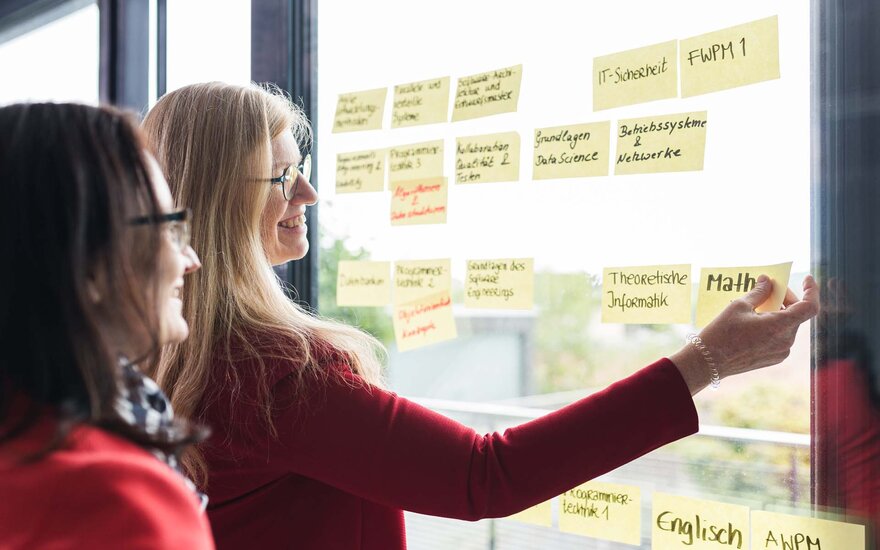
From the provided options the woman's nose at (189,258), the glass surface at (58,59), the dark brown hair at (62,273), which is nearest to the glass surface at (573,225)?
the woman's nose at (189,258)

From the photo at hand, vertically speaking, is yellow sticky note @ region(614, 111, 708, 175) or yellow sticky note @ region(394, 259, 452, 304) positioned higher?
yellow sticky note @ region(614, 111, 708, 175)

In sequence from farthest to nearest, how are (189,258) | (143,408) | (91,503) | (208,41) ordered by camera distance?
(208,41)
(189,258)
(143,408)
(91,503)

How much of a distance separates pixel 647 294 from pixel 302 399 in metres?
0.46

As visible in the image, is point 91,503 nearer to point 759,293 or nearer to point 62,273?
point 62,273

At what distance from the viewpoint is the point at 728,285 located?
0.92 m

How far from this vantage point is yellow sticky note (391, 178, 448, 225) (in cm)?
122

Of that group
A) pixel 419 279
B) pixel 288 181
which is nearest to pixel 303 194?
pixel 288 181

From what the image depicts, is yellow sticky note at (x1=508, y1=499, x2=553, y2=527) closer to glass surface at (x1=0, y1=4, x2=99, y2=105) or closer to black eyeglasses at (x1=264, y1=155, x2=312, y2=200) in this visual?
black eyeglasses at (x1=264, y1=155, x2=312, y2=200)

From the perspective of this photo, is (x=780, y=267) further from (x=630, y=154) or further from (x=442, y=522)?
(x=442, y=522)

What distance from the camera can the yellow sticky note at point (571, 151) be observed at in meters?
1.03

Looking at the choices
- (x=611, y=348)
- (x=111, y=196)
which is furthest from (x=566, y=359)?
(x=111, y=196)

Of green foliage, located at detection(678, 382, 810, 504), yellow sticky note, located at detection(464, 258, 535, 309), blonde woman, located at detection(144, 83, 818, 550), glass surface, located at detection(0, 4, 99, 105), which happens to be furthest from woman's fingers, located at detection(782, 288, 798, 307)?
glass surface, located at detection(0, 4, 99, 105)

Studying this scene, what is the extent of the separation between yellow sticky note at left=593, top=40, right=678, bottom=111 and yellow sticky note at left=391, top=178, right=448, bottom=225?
300 mm

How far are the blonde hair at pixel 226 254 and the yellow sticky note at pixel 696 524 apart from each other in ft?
1.36
